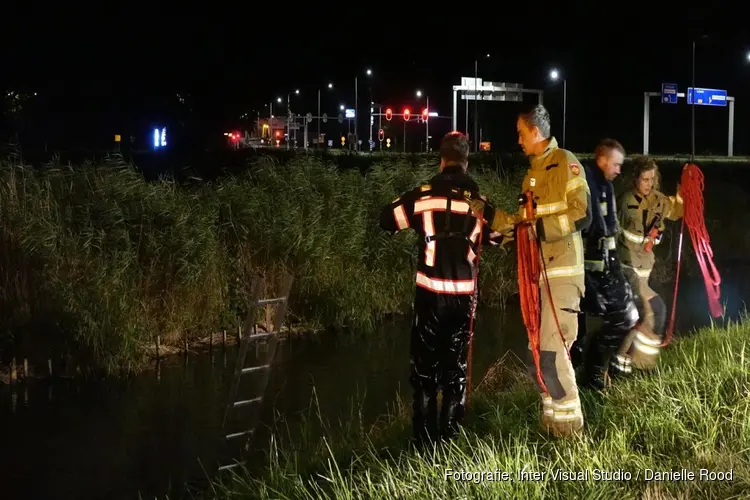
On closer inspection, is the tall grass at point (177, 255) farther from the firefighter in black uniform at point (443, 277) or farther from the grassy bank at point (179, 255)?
the firefighter in black uniform at point (443, 277)

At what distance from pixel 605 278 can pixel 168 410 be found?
4.30 m

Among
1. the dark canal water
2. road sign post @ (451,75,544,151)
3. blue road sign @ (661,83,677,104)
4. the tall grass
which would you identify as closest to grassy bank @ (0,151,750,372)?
the tall grass

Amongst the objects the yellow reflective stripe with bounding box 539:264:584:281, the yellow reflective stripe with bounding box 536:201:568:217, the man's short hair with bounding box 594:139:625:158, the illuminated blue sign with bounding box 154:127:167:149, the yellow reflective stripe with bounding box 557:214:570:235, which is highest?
the illuminated blue sign with bounding box 154:127:167:149

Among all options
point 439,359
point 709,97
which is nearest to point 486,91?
point 709,97

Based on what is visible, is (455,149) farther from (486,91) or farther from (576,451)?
(486,91)

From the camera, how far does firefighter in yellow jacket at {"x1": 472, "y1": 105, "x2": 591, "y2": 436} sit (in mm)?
5070

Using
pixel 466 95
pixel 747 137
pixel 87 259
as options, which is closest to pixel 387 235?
pixel 87 259

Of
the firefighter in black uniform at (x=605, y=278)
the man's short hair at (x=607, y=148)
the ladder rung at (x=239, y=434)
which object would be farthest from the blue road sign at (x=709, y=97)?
the ladder rung at (x=239, y=434)

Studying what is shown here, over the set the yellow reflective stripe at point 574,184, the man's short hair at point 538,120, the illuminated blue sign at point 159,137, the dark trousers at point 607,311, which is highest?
the illuminated blue sign at point 159,137

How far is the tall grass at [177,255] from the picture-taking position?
9461mm

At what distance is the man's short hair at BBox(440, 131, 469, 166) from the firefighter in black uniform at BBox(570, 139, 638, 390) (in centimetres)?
126

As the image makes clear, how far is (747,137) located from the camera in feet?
224

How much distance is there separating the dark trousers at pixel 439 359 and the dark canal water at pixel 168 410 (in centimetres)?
180

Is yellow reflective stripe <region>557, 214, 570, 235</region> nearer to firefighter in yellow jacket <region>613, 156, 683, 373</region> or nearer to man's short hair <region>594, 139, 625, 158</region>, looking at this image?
man's short hair <region>594, 139, 625, 158</region>
